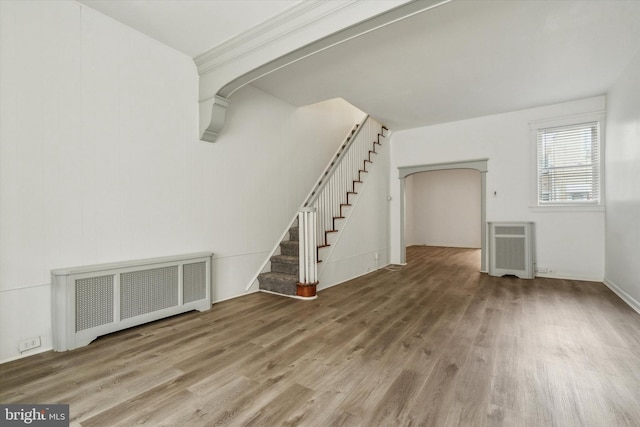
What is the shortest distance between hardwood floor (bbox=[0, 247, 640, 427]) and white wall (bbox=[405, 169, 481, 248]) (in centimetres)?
679

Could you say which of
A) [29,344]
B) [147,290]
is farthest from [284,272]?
[29,344]

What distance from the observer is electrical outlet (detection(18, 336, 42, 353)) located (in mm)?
2490

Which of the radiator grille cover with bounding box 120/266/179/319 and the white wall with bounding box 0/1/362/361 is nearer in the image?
the white wall with bounding box 0/1/362/361

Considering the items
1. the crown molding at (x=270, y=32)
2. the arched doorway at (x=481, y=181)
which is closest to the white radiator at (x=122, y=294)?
the crown molding at (x=270, y=32)

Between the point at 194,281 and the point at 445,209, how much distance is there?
9606mm

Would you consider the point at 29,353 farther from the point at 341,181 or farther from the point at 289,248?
the point at 341,181

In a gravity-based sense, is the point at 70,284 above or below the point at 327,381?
above

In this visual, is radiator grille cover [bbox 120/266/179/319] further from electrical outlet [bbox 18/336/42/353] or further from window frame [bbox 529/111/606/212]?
window frame [bbox 529/111/606/212]

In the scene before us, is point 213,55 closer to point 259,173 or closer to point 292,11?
point 292,11

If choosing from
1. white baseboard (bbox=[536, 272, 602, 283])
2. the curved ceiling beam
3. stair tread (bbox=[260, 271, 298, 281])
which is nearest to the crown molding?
the curved ceiling beam

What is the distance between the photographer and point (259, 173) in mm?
4715

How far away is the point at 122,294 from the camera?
2.96 m

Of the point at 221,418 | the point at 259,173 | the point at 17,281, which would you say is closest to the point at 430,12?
the point at 259,173

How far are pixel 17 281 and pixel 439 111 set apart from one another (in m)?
6.34
